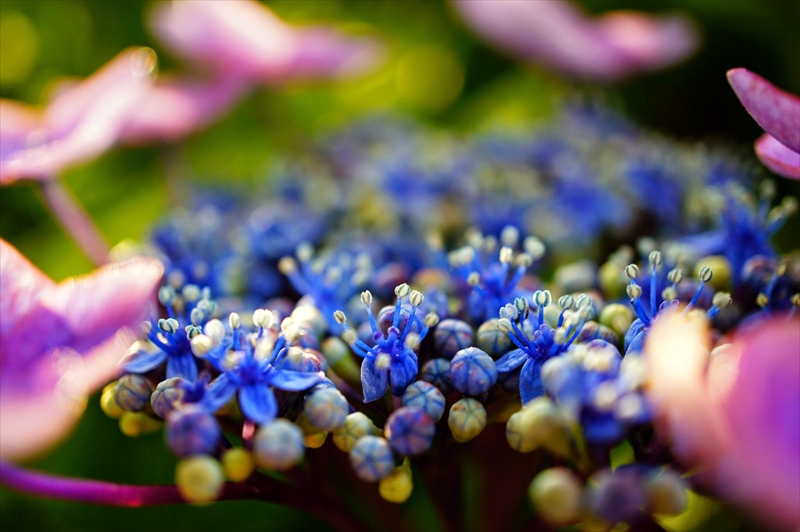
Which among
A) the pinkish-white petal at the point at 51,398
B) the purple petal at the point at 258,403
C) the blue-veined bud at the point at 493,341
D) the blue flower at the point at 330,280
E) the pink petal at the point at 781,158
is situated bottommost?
the blue flower at the point at 330,280

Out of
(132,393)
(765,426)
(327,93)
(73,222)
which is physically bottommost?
(327,93)

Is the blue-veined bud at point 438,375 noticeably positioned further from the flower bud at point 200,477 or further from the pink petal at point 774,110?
the pink petal at point 774,110

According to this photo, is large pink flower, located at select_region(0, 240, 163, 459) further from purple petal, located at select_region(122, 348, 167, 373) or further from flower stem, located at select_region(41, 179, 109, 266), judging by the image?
flower stem, located at select_region(41, 179, 109, 266)

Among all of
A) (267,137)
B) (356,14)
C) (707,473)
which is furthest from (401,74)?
(707,473)

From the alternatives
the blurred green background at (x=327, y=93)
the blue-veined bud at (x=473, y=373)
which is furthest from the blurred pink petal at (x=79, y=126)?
the blue-veined bud at (x=473, y=373)

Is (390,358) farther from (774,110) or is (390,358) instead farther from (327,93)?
(327,93)

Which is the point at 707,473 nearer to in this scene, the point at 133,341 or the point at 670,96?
the point at 133,341

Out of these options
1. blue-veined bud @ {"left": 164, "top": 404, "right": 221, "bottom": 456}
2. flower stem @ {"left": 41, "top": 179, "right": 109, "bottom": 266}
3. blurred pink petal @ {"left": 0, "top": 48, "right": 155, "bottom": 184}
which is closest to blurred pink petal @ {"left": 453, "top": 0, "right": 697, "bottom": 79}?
blurred pink petal @ {"left": 0, "top": 48, "right": 155, "bottom": 184}

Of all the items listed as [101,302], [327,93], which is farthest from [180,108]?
[101,302]
